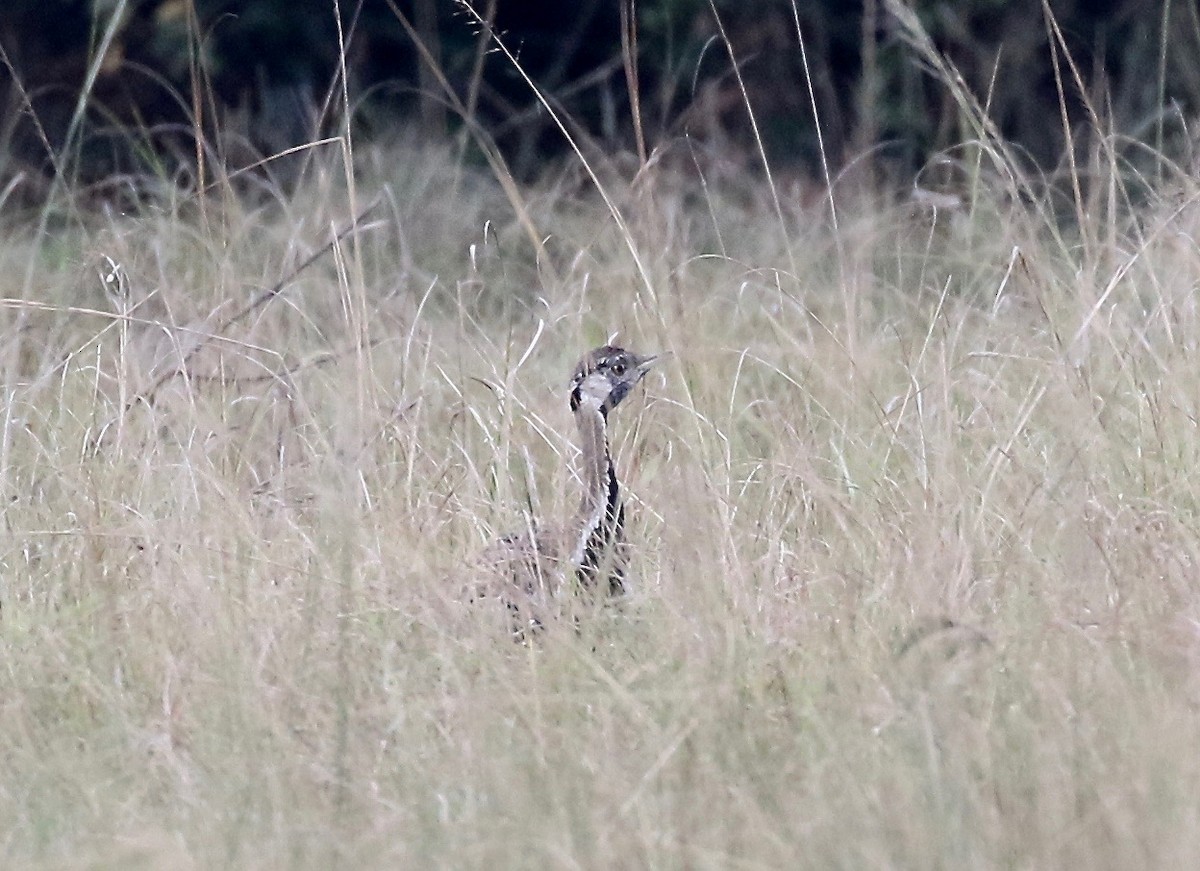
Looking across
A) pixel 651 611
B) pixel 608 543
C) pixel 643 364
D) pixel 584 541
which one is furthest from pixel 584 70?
pixel 651 611

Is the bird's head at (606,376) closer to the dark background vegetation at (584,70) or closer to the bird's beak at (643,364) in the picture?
the bird's beak at (643,364)

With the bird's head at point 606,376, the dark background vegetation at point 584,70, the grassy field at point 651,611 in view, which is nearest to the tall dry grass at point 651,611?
the grassy field at point 651,611

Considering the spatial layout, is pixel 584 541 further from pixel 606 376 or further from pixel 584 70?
pixel 584 70

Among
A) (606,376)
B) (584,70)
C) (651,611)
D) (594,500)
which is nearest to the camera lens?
(651,611)

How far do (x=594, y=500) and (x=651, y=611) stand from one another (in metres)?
0.56

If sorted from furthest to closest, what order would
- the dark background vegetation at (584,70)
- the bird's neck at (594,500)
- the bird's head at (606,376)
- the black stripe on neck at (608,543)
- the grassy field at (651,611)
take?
the dark background vegetation at (584,70), the bird's head at (606,376), the bird's neck at (594,500), the black stripe on neck at (608,543), the grassy field at (651,611)

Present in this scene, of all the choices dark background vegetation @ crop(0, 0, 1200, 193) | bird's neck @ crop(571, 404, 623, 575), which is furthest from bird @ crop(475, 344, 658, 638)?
dark background vegetation @ crop(0, 0, 1200, 193)

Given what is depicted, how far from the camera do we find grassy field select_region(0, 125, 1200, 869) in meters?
2.60

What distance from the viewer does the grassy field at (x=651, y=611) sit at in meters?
2.60

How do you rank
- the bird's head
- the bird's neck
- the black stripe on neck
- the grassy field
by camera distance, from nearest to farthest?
the grassy field
the black stripe on neck
the bird's neck
the bird's head

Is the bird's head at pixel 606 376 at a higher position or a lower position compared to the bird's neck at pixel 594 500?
higher

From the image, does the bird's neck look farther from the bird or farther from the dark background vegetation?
the dark background vegetation

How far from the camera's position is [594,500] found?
3957mm

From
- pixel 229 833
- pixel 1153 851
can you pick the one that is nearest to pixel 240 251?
pixel 229 833
